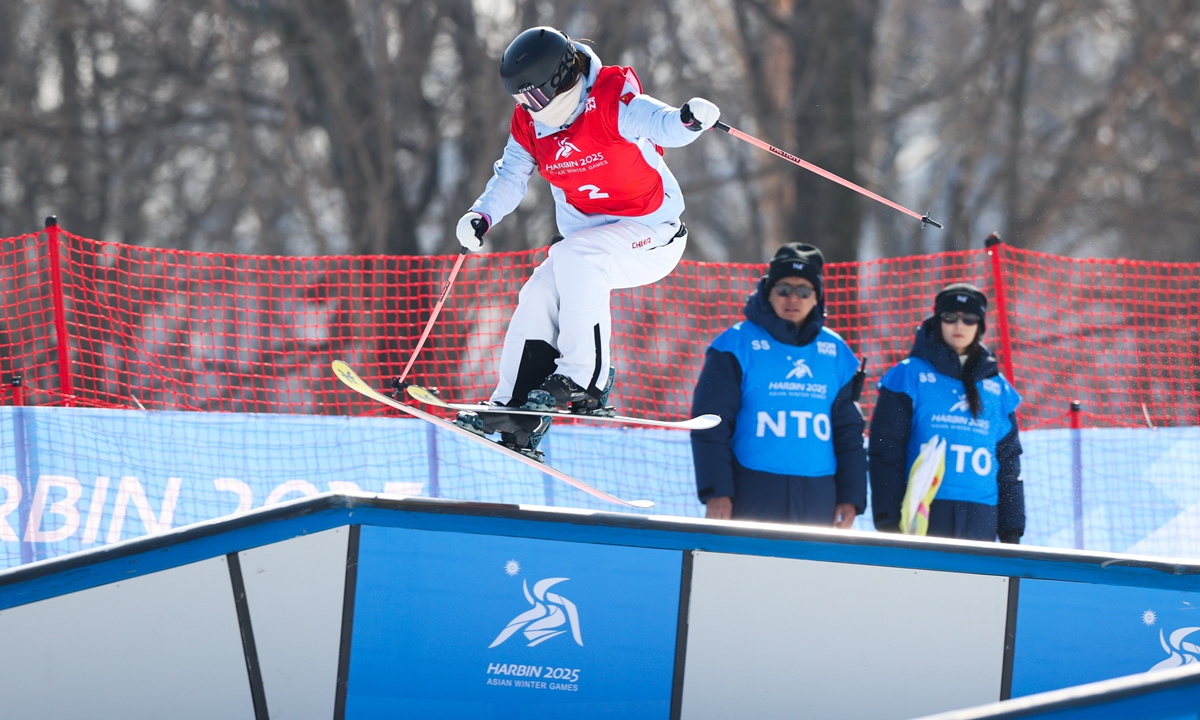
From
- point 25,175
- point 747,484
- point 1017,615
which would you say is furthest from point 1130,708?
point 25,175

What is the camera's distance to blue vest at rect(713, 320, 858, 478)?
511cm

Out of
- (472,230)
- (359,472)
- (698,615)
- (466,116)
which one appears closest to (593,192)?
(472,230)

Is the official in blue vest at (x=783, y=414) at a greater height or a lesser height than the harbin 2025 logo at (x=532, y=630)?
greater

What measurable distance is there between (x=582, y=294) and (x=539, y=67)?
894 millimetres

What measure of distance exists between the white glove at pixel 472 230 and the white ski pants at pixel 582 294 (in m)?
0.28

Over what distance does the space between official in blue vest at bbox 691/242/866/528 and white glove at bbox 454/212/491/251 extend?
1188mm

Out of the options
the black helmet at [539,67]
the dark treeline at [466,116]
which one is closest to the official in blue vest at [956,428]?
the black helmet at [539,67]

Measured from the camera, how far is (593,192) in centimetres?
473

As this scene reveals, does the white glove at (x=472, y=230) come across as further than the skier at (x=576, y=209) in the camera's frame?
Yes

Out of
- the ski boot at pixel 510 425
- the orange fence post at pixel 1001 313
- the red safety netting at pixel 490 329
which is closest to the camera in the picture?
the ski boot at pixel 510 425

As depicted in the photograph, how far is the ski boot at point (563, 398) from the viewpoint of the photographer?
464cm

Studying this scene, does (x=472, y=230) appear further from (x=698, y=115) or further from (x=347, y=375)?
(x=698, y=115)

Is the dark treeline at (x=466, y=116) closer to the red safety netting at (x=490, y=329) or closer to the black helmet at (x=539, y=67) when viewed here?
the red safety netting at (x=490, y=329)

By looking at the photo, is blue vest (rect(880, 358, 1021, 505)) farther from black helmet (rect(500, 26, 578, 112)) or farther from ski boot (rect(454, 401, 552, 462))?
black helmet (rect(500, 26, 578, 112))
